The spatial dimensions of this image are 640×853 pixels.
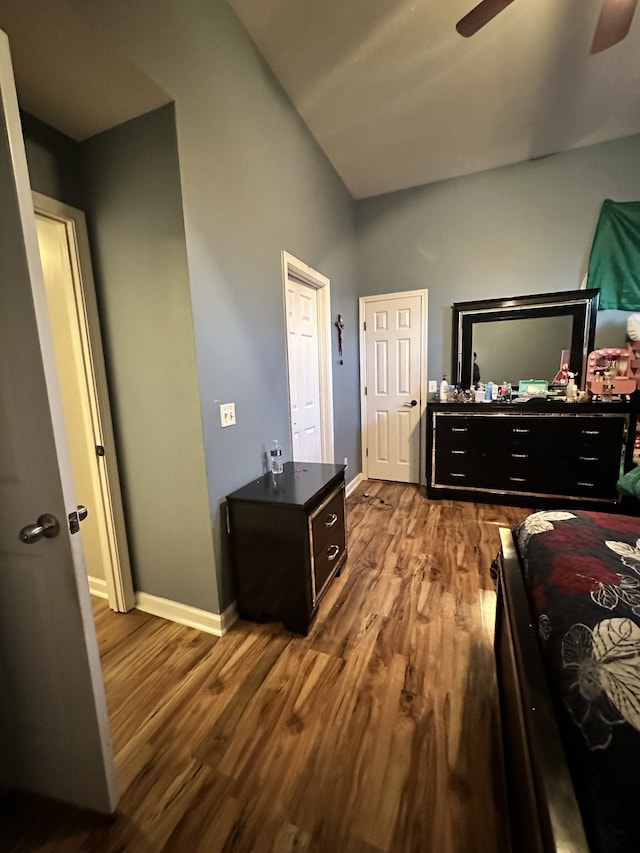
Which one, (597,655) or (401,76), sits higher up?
(401,76)

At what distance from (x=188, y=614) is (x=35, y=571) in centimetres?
105

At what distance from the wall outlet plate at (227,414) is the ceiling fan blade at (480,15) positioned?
2003 millimetres

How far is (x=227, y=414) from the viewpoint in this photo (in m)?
1.72

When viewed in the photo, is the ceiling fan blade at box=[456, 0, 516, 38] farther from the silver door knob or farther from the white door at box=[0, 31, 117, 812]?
the silver door knob

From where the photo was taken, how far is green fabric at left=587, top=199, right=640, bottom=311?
9.37ft

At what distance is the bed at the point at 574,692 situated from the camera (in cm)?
53

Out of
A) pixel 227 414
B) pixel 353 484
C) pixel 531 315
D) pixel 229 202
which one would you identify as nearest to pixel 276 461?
pixel 227 414

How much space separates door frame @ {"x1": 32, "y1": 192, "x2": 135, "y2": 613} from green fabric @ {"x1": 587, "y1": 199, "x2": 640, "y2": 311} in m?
3.79

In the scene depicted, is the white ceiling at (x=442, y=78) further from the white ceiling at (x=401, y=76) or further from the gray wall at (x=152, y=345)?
→ the gray wall at (x=152, y=345)

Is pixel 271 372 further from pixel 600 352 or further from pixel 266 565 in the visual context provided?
pixel 600 352

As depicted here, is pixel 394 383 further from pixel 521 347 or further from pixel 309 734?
pixel 309 734

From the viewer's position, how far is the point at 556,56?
2.01m

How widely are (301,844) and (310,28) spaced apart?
3.34 meters

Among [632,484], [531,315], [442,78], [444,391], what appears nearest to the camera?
[442,78]
